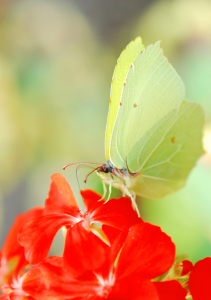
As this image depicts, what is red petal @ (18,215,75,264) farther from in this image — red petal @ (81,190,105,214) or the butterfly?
the butterfly

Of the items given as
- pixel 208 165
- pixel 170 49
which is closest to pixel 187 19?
pixel 170 49

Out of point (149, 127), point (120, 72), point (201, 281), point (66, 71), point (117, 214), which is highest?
point (66, 71)

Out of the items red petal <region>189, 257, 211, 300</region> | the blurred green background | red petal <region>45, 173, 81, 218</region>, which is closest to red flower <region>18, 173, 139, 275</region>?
red petal <region>45, 173, 81, 218</region>

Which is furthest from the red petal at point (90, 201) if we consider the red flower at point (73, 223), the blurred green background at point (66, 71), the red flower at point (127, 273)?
the blurred green background at point (66, 71)

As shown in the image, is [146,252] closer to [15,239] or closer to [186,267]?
[186,267]

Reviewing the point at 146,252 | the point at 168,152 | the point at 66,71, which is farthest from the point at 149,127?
the point at 66,71

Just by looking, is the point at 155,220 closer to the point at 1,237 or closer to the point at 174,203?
the point at 174,203
